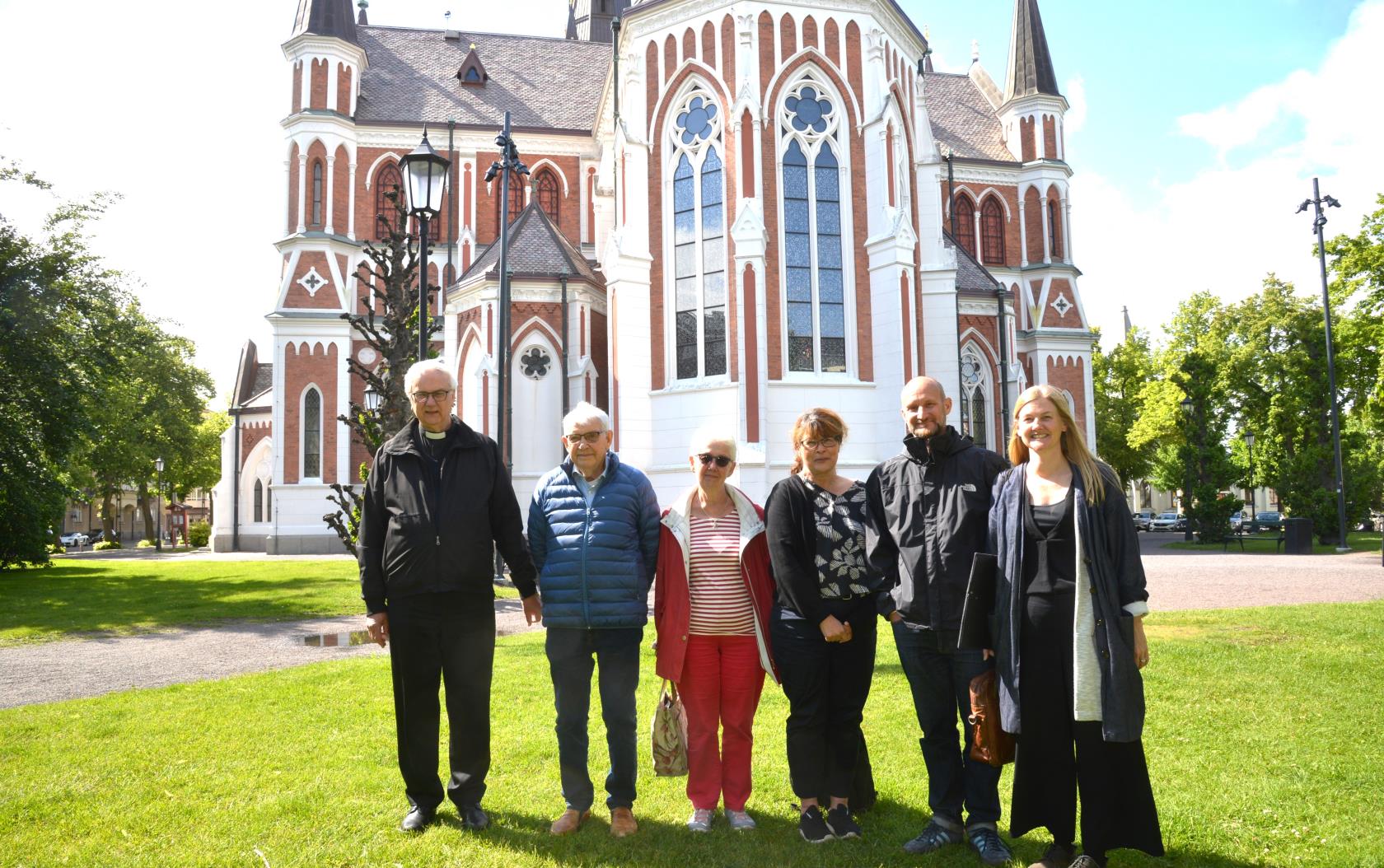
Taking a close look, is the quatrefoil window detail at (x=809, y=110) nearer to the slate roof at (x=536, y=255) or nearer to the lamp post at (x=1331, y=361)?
the slate roof at (x=536, y=255)

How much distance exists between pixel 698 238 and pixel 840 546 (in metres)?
16.0

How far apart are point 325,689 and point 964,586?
554 cm

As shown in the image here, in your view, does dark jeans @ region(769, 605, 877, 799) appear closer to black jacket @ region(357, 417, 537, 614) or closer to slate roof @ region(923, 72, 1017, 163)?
black jacket @ region(357, 417, 537, 614)

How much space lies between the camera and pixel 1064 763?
3.64 m

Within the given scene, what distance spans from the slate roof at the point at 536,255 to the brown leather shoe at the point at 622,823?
1960 centimetres

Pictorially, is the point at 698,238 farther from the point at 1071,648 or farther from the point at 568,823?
the point at 1071,648

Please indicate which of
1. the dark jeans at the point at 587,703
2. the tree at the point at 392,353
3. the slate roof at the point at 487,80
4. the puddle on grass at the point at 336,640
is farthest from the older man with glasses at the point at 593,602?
the slate roof at the point at 487,80

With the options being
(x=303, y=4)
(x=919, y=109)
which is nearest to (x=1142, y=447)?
(x=919, y=109)

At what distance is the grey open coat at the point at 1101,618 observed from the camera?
3.44 metres

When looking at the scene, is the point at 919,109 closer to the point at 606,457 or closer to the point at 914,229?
the point at 914,229

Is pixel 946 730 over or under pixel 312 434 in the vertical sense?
under

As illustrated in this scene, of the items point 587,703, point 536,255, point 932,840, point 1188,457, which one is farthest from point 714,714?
point 1188,457

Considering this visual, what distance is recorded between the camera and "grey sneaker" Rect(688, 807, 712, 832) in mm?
4098

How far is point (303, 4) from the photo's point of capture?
29828 millimetres
